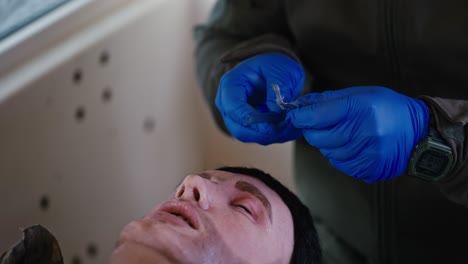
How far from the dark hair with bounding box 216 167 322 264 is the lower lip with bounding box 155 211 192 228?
0.15 meters

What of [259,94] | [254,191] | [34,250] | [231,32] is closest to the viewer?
[34,250]

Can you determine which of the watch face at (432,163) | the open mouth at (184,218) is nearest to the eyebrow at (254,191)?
the open mouth at (184,218)

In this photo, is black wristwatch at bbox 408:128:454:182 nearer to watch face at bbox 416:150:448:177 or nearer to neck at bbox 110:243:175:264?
watch face at bbox 416:150:448:177

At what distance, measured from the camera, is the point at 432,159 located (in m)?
0.69

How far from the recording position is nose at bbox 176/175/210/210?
0.73 metres

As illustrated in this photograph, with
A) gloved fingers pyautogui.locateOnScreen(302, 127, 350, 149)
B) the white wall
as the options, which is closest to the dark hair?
gloved fingers pyautogui.locateOnScreen(302, 127, 350, 149)

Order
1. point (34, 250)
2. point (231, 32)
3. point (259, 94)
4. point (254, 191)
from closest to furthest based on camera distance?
point (34, 250) < point (254, 191) < point (259, 94) < point (231, 32)

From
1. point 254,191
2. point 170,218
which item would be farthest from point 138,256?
point 254,191

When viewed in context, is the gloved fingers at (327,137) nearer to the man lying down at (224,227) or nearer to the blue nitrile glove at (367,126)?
the blue nitrile glove at (367,126)

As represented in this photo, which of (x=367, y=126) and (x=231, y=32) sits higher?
(x=231, y=32)

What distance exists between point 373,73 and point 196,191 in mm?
398

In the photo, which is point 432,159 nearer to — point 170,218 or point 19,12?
point 170,218

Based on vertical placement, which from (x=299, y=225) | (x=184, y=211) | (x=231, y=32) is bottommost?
(x=299, y=225)

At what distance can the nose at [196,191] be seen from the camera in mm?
729
